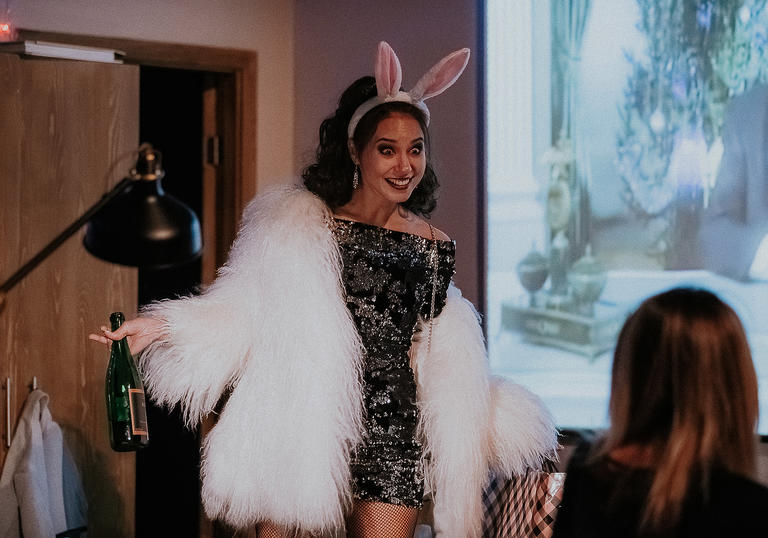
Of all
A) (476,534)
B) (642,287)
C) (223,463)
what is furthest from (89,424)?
(642,287)

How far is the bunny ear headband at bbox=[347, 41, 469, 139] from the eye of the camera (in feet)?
8.59

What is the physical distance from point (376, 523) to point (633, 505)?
3.94ft

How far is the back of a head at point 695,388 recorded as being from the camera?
137 centimetres

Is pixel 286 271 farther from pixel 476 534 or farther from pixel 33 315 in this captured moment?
pixel 33 315

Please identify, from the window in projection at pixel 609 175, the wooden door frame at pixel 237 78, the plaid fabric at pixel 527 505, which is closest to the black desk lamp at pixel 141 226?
the plaid fabric at pixel 527 505

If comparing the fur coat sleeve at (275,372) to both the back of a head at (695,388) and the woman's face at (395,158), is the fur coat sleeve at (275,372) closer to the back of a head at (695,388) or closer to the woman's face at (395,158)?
the woman's face at (395,158)

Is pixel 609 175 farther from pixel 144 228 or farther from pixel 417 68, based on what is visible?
pixel 144 228

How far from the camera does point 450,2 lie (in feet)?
13.1

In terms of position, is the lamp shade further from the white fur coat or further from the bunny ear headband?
the bunny ear headband

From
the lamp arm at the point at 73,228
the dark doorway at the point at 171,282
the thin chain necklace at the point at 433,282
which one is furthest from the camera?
the dark doorway at the point at 171,282

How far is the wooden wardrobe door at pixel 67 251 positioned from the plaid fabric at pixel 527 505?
5.88 feet

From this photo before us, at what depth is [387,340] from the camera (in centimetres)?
260

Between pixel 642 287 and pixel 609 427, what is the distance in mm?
2240

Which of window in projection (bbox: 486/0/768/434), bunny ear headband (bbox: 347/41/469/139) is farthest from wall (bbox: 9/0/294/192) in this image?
bunny ear headband (bbox: 347/41/469/139)
